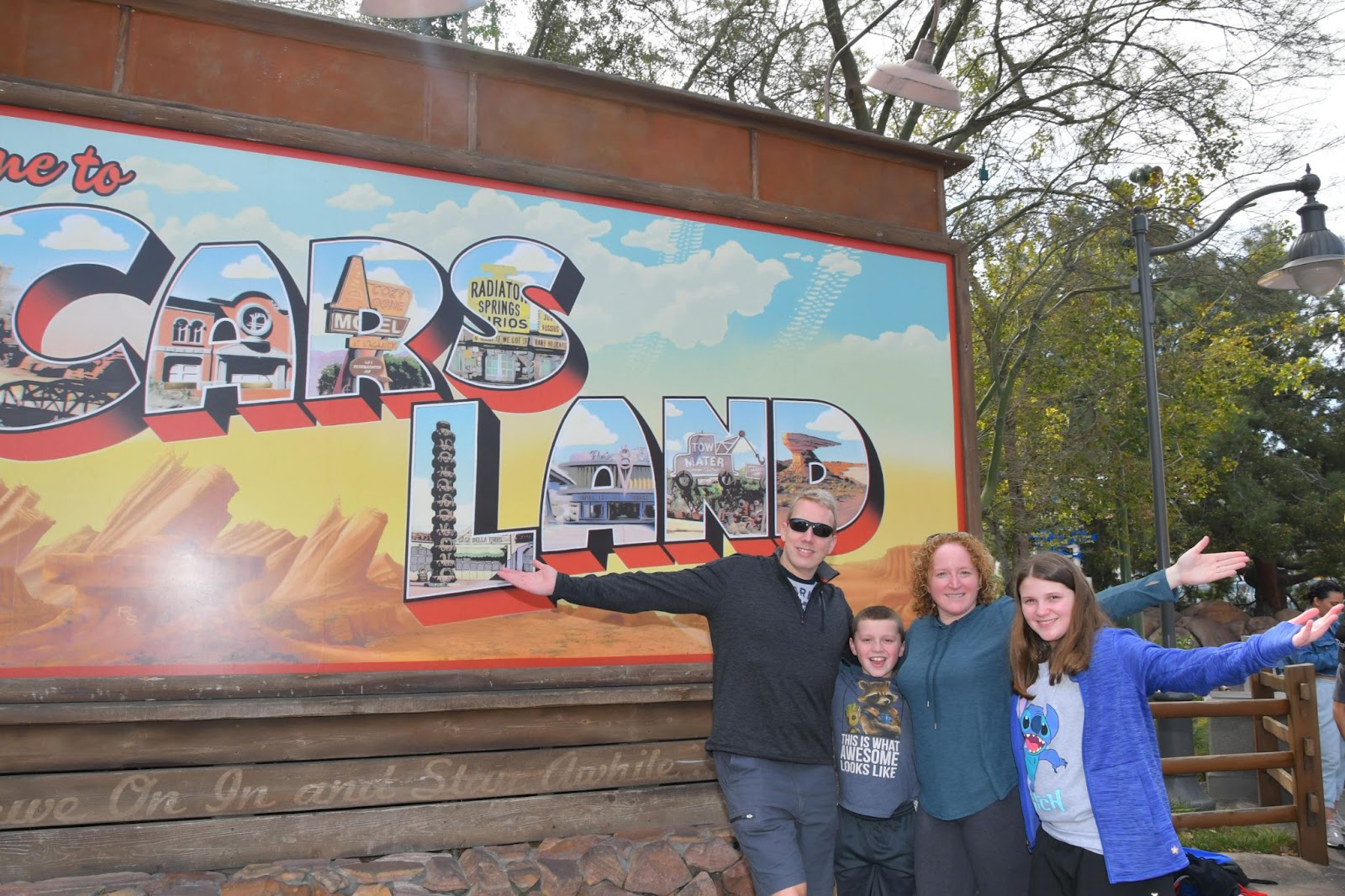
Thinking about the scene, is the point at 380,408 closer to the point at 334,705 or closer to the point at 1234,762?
the point at 334,705

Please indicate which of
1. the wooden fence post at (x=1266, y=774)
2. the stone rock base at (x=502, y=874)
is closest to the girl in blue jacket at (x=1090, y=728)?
the stone rock base at (x=502, y=874)

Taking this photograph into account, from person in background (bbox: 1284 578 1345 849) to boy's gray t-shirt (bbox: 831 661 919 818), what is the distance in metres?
5.21

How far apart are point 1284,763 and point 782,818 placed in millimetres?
5154

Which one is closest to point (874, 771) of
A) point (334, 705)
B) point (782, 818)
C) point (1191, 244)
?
point (782, 818)

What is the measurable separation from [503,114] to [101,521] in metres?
3.06

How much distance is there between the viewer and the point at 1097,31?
535 inches

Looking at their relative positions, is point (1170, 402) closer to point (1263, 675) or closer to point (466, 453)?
point (1263, 675)

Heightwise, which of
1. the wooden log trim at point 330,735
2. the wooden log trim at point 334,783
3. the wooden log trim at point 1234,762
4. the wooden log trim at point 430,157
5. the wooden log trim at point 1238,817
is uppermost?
the wooden log trim at point 430,157

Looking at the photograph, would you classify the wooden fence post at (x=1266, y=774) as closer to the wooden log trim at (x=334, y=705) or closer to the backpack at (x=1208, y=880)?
the backpack at (x=1208, y=880)

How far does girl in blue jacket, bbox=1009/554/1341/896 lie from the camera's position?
10.0 ft

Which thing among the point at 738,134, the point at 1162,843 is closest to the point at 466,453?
the point at 738,134

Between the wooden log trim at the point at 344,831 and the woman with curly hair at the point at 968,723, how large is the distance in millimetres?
2152

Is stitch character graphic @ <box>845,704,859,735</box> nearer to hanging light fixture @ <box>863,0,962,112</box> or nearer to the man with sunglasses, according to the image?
the man with sunglasses

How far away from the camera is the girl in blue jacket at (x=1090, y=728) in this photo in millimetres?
3057
